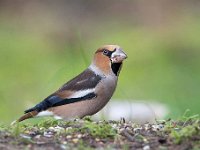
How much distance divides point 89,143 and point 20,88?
1011 centimetres

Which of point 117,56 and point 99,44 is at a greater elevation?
point 99,44

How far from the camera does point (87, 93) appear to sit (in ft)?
28.5

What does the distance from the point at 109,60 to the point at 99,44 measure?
38.3 ft

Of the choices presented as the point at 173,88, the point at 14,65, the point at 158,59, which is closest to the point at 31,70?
the point at 14,65

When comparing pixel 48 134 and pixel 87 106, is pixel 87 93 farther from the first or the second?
pixel 48 134

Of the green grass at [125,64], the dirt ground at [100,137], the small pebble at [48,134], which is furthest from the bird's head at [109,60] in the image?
the green grass at [125,64]

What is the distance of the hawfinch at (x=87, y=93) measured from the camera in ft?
28.4

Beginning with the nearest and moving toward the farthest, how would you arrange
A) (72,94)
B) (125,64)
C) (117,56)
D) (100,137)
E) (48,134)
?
(100,137), (48,134), (72,94), (117,56), (125,64)

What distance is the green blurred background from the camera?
1603cm

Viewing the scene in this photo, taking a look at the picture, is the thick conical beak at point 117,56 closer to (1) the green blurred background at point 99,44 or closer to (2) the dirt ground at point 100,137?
(2) the dirt ground at point 100,137

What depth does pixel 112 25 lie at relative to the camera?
23141mm

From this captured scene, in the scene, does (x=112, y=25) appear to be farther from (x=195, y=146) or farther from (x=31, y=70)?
(x=195, y=146)

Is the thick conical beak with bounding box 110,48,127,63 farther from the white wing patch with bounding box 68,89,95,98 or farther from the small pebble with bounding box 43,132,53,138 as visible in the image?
the small pebble with bounding box 43,132,53,138

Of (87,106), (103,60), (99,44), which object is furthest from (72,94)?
(99,44)
